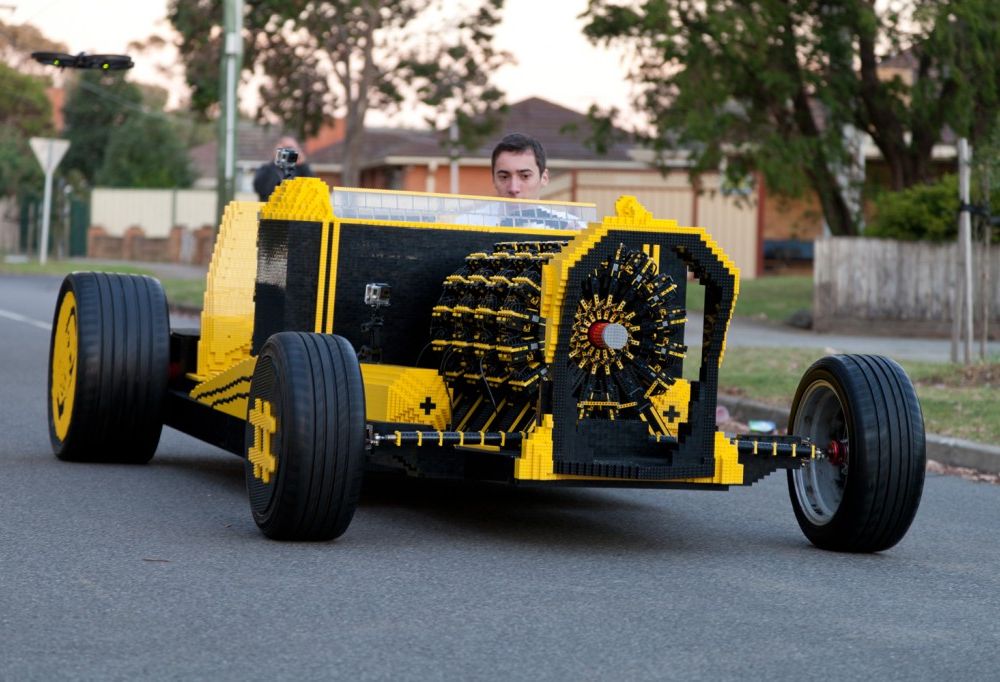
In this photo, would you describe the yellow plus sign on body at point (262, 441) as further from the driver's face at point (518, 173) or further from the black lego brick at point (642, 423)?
the driver's face at point (518, 173)

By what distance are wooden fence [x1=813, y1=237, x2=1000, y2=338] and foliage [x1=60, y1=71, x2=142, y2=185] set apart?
4769 centimetres

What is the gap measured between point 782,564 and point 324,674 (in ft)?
8.20

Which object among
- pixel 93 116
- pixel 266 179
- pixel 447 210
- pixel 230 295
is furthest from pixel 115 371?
pixel 93 116

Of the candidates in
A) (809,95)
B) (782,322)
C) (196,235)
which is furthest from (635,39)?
(196,235)

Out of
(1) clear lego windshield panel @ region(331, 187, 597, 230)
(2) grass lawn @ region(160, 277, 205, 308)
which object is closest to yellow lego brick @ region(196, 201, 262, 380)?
(1) clear lego windshield panel @ region(331, 187, 597, 230)

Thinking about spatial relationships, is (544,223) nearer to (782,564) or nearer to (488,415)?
(488,415)

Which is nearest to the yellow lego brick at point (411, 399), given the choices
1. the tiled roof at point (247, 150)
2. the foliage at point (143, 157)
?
the tiled roof at point (247, 150)

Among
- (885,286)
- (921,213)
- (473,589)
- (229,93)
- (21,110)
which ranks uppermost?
(21,110)

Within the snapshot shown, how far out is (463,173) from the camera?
4919 centimetres

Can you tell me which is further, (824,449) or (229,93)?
(229,93)

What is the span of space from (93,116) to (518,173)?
6375 centimetres

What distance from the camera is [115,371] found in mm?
8641

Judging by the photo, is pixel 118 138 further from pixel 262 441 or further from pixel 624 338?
pixel 624 338

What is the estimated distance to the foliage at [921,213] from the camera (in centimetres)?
2414
